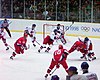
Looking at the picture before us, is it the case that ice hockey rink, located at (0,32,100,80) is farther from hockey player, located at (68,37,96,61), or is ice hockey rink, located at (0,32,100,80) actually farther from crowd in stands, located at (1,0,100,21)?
crowd in stands, located at (1,0,100,21)

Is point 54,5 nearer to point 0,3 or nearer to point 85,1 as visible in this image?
point 85,1

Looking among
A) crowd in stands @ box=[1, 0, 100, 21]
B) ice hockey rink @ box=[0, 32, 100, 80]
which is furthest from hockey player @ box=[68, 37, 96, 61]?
crowd in stands @ box=[1, 0, 100, 21]

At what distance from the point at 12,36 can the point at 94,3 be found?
151 inches

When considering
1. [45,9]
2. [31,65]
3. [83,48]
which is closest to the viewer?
[31,65]

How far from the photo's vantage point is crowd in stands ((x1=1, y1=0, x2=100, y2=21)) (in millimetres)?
16203

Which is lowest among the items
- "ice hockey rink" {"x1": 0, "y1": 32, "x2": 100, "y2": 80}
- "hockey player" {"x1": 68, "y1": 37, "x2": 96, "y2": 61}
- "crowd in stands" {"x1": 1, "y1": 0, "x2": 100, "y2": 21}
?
"ice hockey rink" {"x1": 0, "y1": 32, "x2": 100, "y2": 80}

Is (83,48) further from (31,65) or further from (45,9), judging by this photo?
(45,9)

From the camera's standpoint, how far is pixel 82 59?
32.6ft

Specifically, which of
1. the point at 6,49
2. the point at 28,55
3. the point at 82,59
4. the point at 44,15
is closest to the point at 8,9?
the point at 44,15

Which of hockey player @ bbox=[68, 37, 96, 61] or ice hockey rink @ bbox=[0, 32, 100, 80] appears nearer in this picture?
ice hockey rink @ bbox=[0, 32, 100, 80]

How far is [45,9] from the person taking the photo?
17.6 m

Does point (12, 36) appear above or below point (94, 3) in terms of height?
below

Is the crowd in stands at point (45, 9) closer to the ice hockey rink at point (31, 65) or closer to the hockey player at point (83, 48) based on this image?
the ice hockey rink at point (31, 65)

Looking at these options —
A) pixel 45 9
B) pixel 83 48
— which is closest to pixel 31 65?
pixel 83 48
